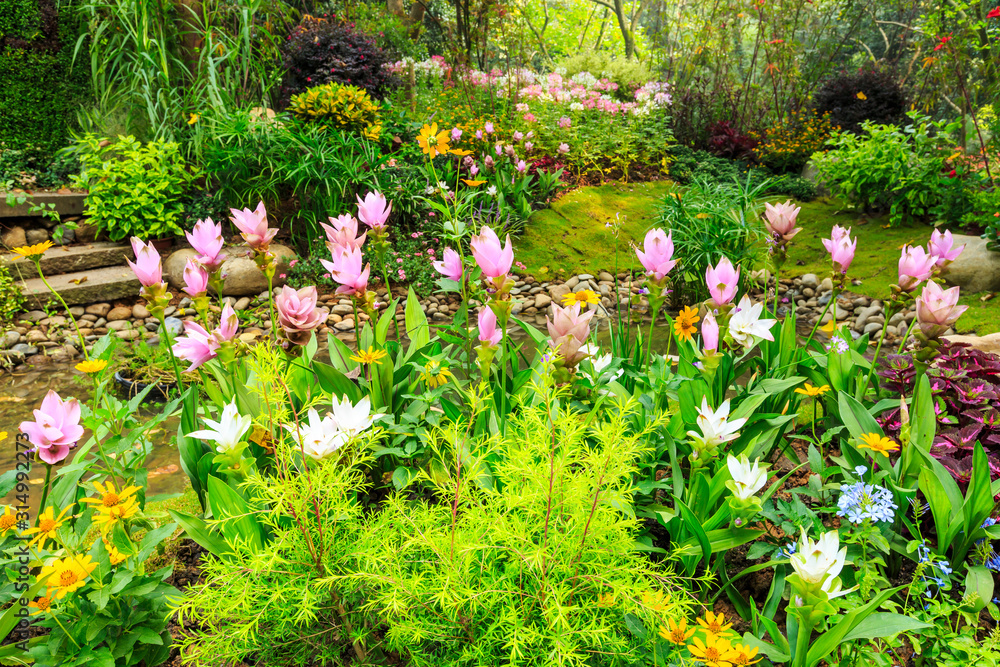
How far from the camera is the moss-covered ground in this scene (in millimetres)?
5109

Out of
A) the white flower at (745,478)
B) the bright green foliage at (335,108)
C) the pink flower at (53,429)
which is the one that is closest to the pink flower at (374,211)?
the pink flower at (53,429)

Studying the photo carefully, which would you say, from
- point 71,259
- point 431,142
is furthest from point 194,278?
point 71,259

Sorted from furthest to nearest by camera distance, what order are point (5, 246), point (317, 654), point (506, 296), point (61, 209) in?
point (61, 209), point (5, 246), point (506, 296), point (317, 654)

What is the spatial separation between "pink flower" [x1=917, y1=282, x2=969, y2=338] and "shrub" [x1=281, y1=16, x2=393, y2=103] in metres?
6.61

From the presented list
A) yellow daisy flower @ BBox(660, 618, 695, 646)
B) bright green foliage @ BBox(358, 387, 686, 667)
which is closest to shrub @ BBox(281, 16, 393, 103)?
bright green foliage @ BBox(358, 387, 686, 667)

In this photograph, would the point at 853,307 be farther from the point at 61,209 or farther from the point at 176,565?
the point at 61,209

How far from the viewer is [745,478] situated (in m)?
1.14

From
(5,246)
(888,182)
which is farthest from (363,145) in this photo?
(888,182)

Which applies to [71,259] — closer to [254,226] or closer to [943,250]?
[254,226]

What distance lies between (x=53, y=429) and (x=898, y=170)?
6365mm

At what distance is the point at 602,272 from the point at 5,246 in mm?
5007

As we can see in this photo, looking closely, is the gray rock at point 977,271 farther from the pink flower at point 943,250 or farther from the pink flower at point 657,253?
the pink flower at point 657,253

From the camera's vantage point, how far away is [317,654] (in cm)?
111

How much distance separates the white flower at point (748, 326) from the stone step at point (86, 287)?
4669 millimetres
